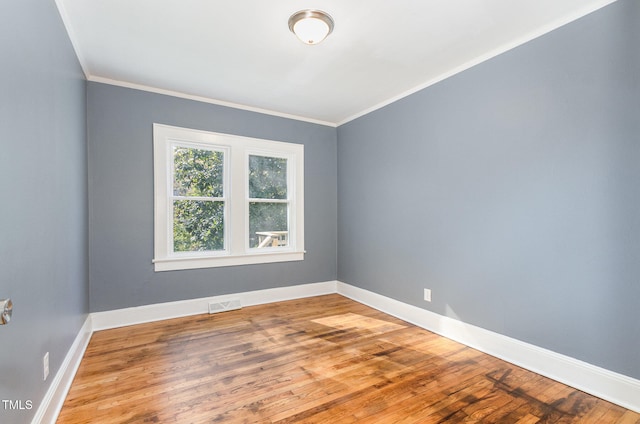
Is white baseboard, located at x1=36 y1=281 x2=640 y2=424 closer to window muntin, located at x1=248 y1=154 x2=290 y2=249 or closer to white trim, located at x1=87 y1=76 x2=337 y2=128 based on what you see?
window muntin, located at x1=248 y1=154 x2=290 y2=249

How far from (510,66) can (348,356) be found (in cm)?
284

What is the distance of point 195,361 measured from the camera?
2566 millimetres

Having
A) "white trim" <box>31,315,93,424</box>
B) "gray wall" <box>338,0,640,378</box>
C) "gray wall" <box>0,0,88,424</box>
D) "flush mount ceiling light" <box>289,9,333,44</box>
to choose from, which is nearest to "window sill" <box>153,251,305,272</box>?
"white trim" <box>31,315,93,424</box>

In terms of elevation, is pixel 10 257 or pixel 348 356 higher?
pixel 10 257

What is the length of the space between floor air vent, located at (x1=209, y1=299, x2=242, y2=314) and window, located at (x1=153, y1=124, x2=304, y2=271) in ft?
1.56

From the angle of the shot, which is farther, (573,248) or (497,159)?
→ (497,159)

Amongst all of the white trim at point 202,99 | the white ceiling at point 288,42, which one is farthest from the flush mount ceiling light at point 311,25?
Result: the white trim at point 202,99

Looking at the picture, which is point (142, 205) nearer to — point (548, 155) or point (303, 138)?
point (303, 138)

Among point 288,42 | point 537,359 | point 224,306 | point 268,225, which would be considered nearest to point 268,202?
point 268,225

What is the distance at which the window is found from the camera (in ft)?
11.9

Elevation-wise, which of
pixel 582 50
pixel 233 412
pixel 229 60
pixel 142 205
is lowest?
pixel 233 412

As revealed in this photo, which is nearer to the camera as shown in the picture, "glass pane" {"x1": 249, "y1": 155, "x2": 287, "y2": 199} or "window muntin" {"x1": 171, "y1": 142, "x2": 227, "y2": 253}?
"window muntin" {"x1": 171, "y1": 142, "x2": 227, "y2": 253}

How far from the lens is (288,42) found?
2.58 meters

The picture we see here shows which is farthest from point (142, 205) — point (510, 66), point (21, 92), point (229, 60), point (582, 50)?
point (582, 50)
